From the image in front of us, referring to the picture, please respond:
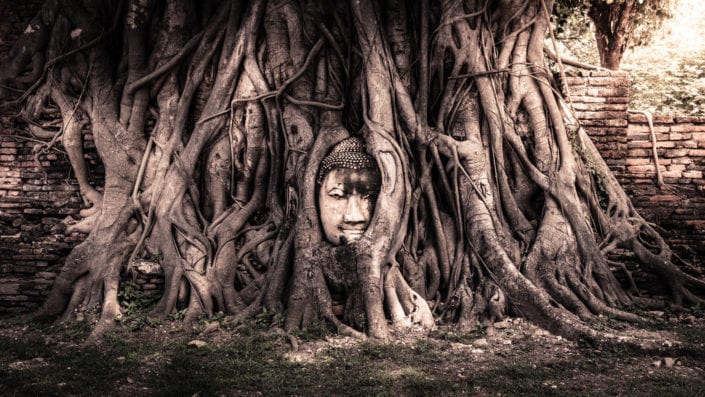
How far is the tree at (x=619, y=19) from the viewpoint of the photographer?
8.93 meters

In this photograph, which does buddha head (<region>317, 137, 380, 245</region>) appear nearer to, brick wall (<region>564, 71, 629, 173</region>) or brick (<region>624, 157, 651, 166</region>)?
brick wall (<region>564, 71, 629, 173</region>)

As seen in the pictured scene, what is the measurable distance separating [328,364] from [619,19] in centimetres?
757

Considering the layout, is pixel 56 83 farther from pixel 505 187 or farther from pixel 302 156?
pixel 505 187

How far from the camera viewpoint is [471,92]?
5.61 metres

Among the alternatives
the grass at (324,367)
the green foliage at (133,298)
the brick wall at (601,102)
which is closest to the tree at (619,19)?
the brick wall at (601,102)

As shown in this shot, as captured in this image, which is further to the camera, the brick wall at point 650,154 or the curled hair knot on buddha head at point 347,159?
the brick wall at point 650,154

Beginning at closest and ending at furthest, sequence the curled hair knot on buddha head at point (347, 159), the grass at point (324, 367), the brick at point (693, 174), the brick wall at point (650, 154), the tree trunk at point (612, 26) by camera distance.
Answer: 1. the grass at point (324, 367)
2. the curled hair knot on buddha head at point (347, 159)
3. the brick wall at point (650, 154)
4. the brick at point (693, 174)
5. the tree trunk at point (612, 26)

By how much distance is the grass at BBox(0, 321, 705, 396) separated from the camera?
3.54m

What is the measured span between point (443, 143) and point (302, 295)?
1.79m

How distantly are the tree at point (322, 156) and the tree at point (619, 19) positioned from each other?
3.82 metres

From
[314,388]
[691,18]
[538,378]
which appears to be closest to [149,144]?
[314,388]

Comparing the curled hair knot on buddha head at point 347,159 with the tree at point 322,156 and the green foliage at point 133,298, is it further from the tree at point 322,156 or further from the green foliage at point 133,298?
the green foliage at point 133,298

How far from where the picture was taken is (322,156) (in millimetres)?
5246

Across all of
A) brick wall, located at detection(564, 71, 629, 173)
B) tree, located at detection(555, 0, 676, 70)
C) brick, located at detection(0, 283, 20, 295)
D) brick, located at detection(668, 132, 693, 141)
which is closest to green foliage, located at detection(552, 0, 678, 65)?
tree, located at detection(555, 0, 676, 70)
